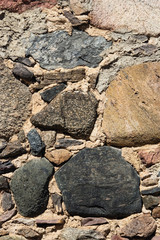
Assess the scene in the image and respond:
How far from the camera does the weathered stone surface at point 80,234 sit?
5.72 feet

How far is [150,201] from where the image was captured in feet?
5.74

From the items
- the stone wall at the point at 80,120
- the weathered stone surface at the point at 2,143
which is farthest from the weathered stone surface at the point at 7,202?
the weathered stone surface at the point at 2,143

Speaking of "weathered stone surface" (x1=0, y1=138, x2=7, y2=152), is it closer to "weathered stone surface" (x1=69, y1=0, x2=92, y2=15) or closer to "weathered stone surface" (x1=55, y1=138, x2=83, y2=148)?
"weathered stone surface" (x1=55, y1=138, x2=83, y2=148)

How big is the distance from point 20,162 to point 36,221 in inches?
11.9

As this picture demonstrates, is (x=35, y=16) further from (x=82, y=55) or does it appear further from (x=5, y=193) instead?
(x=5, y=193)

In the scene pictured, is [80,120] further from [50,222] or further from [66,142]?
[50,222]

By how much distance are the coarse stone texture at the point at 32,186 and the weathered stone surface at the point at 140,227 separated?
42cm

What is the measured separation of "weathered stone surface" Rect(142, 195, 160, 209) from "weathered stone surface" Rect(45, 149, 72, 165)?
1.41 feet

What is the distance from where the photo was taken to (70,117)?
1.86 meters

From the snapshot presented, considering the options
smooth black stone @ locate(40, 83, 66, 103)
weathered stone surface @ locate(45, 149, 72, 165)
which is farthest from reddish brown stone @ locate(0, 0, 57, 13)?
Result: weathered stone surface @ locate(45, 149, 72, 165)

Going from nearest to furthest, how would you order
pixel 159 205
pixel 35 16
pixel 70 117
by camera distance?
pixel 159 205 → pixel 70 117 → pixel 35 16

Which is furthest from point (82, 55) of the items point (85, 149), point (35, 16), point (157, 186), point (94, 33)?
point (157, 186)

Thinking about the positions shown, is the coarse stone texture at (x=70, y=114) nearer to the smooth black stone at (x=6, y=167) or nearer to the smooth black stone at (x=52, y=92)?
the smooth black stone at (x=52, y=92)

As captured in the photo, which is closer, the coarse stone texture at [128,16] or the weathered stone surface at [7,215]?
the weathered stone surface at [7,215]
